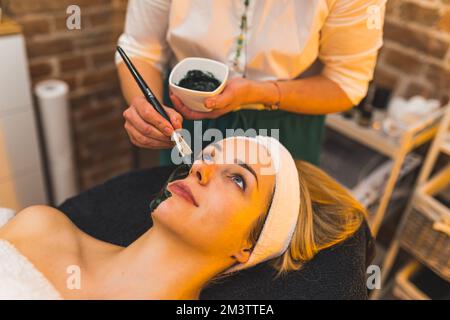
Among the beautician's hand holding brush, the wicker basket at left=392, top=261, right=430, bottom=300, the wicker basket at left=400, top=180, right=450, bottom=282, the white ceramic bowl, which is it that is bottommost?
the wicker basket at left=392, top=261, right=430, bottom=300

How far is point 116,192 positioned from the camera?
128 centimetres

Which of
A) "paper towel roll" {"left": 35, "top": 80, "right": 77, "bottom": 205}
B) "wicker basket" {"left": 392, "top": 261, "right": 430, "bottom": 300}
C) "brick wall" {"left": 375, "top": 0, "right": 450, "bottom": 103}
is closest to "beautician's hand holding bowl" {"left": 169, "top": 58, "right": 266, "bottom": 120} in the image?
"paper towel roll" {"left": 35, "top": 80, "right": 77, "bottom": 205}

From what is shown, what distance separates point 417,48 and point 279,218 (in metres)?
1.17

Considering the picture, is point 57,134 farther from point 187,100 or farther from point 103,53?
point 187,100

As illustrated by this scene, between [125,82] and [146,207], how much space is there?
0.35 meters

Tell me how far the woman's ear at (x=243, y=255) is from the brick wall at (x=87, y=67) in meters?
1.31

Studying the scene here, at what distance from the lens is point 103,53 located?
2.04 metres

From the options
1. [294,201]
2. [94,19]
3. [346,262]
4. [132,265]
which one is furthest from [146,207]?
[94,19]

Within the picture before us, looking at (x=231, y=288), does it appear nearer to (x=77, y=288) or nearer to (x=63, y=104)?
(x=77, y=288)

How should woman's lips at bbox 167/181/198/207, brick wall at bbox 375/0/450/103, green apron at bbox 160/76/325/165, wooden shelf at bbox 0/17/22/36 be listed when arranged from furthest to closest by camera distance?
brick wall at bbox 375/0/450/103
wooden shelf at bbox 0/17/22/36
green apron at bbox 160/76/325/165
woman's lips at bbox 167/181/198/207

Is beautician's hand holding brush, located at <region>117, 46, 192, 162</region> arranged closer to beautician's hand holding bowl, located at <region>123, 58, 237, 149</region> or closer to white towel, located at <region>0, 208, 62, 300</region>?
beautician's hand holding bowl, located at <region>123, 58, 237, 149</region>

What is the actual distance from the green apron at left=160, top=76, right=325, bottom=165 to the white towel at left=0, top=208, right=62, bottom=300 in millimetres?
479

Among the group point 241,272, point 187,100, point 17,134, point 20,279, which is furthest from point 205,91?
point 17,134

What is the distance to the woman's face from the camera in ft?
3.21
